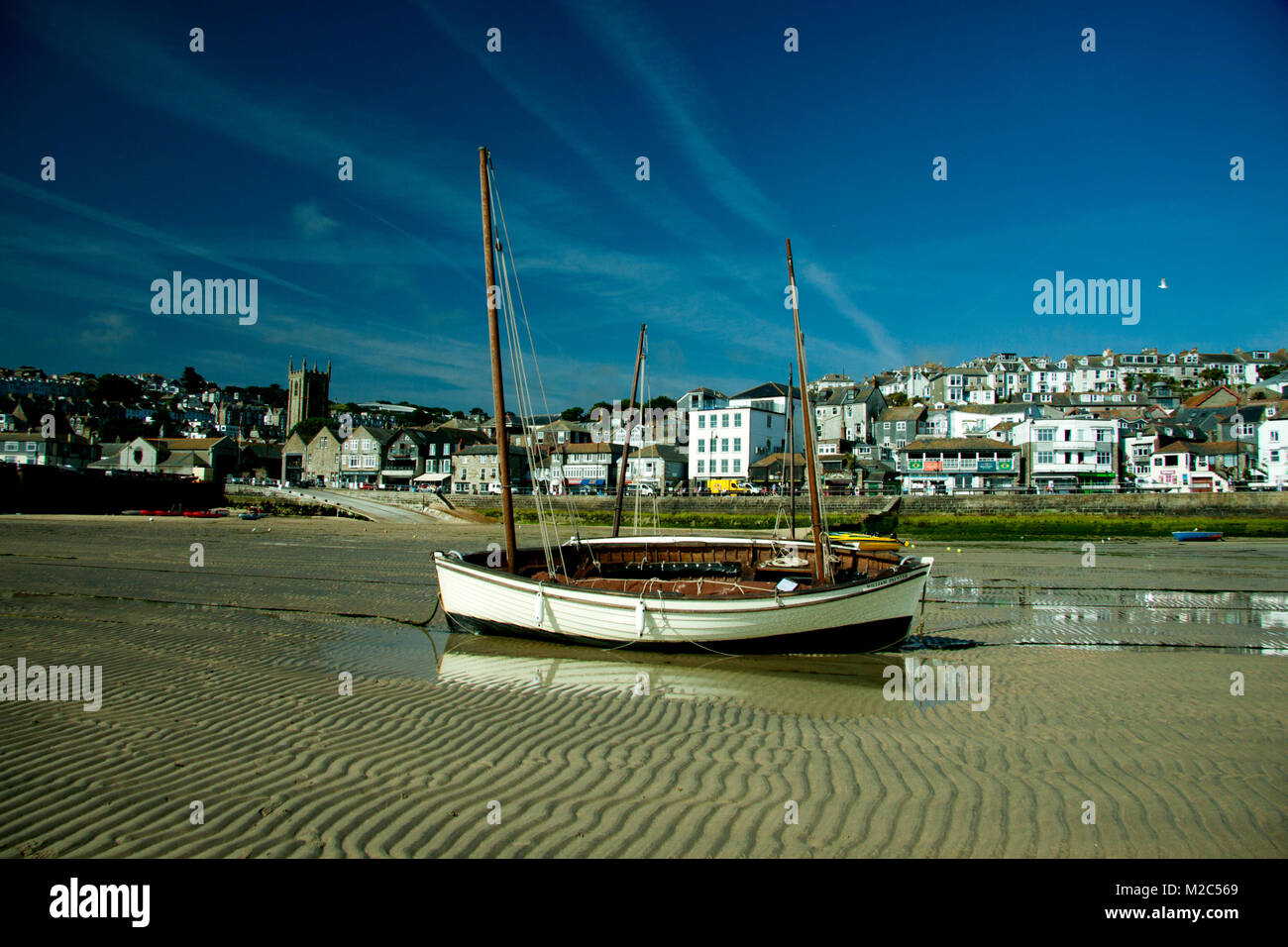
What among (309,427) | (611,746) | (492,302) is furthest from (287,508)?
(611,746)

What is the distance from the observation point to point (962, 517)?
5588 cm

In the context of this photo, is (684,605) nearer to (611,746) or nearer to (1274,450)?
(611,746)

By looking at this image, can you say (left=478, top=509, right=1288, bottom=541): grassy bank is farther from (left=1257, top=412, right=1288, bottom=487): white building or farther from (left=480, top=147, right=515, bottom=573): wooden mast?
(left=480, top=147, right=515, bottom=573): wooden mast

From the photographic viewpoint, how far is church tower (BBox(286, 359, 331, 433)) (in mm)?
160250

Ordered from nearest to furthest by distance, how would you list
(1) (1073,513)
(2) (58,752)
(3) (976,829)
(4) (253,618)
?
1. (3) (976,829)
2. (2) (58,752)
3. (4) (253,618)
4. (1) (1073,513)

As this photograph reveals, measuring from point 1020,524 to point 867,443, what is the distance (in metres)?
45.9

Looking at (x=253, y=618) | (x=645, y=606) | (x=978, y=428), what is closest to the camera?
(x=645, y=606)

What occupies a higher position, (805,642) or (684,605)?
(684,605)

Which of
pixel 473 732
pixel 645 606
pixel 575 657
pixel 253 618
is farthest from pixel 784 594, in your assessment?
pixel 253 618

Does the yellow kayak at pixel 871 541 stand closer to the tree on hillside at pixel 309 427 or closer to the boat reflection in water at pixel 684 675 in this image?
the boat reflection in water at pixel 684 675

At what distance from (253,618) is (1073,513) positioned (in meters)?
57.2

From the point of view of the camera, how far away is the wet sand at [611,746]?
5.48 m

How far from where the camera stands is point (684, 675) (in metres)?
Result: 11.6
